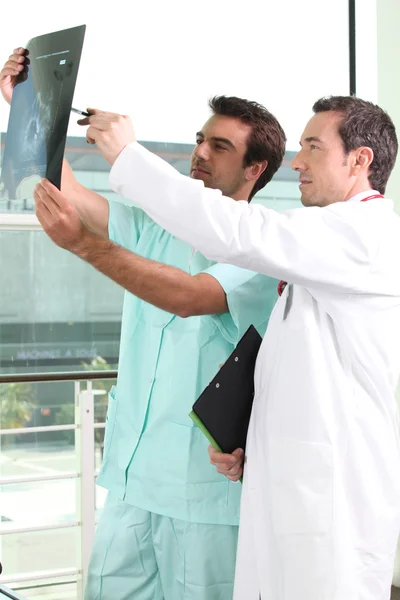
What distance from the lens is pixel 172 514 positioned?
1540 millimetres

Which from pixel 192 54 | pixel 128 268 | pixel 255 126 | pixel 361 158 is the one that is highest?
pixel 192 54

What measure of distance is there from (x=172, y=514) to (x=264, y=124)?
92 centimetres

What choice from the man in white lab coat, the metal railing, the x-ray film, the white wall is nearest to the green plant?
the metal railing

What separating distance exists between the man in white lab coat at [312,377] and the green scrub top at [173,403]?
17 cm

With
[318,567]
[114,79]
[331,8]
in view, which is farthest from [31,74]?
[331,8]

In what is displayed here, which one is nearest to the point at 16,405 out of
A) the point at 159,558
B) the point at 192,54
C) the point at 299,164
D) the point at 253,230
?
the point at 192,54

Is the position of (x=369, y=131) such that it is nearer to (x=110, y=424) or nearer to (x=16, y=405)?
(x=110, y=424)

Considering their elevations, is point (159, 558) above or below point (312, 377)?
below

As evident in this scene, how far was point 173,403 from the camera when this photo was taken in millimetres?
1567

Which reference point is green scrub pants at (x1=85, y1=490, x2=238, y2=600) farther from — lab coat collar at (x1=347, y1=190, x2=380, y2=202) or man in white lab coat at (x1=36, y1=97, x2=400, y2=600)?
lab coat collar at (x1=347, y1=190, x2=380, y2=202)

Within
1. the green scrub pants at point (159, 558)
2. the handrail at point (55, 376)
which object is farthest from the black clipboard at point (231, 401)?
the handrail at point (55, 376)

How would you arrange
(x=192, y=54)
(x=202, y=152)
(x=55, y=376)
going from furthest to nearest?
(x=192, y=54) → (x=55, y=376) → (x=202, y=152)

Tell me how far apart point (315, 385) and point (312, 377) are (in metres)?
0.01

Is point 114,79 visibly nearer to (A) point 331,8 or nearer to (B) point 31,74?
(A) point 331,8
